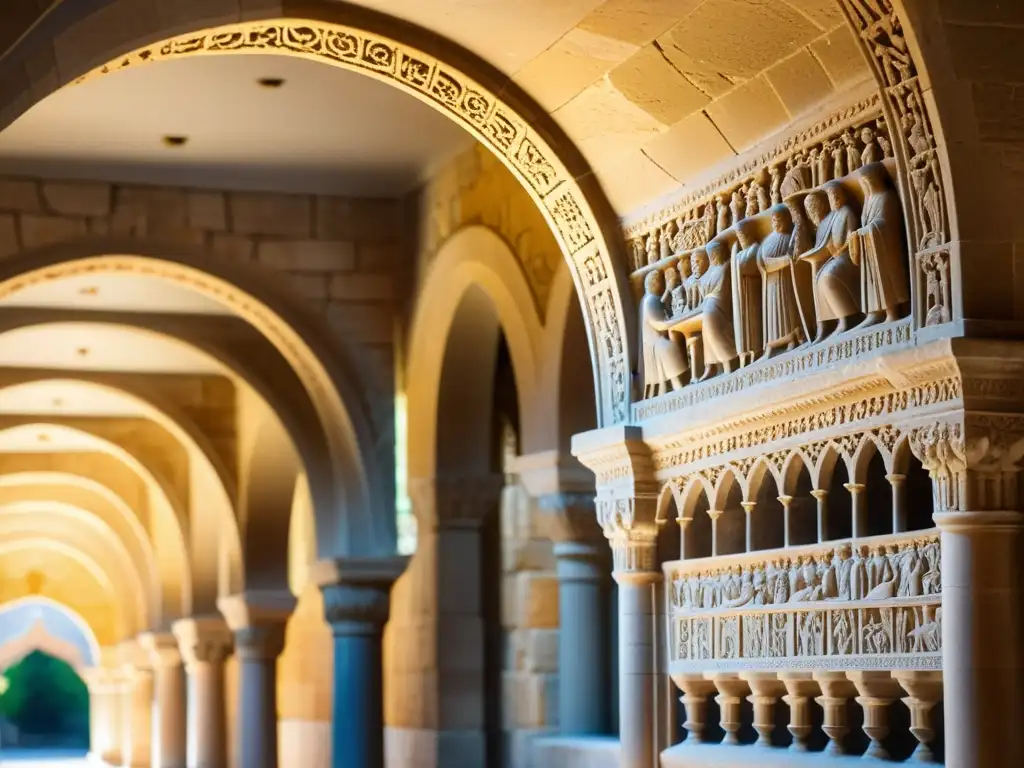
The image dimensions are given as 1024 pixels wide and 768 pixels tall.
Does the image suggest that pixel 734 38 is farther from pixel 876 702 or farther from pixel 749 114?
pixel 876 702

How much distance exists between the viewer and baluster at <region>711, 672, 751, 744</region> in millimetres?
5480

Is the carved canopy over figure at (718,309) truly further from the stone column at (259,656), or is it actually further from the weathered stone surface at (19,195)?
the stone column at (259,656)

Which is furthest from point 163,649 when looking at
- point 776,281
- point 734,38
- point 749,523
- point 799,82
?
point 799,82

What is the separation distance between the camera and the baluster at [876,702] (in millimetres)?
4688

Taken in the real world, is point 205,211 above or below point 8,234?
above

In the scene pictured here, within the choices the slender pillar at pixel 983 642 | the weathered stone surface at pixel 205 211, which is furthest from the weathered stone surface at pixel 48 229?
the slender pillar at pixel 983 642

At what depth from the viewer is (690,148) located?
556cm

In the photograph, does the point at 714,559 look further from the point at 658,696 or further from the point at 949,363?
the point at 949,363

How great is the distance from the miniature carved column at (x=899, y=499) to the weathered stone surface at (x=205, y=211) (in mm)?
5270

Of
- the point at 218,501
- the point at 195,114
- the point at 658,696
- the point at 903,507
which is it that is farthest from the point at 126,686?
the point at 903,507

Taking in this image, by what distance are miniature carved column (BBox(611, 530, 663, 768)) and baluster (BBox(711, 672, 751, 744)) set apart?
40 cm

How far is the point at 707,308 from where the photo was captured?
5.48 metres

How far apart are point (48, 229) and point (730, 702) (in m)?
4.76

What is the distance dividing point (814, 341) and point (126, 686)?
17.6 meters
